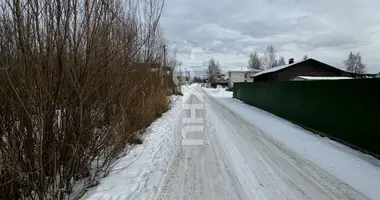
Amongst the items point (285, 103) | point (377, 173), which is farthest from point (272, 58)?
point (377, 173)

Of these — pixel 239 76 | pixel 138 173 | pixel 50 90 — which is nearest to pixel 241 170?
pixel 138 173

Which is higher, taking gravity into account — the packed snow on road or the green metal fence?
the green metal fence

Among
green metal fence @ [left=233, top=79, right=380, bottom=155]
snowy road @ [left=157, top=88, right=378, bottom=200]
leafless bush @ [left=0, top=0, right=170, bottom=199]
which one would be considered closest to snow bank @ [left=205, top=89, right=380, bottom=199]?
snowy road @ [left=157, top=88, right=378, bottom=200]

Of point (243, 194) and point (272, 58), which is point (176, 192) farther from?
point (272, 58)

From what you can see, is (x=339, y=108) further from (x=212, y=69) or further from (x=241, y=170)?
(x=212, y=69)

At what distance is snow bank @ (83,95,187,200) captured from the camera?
4714 mm

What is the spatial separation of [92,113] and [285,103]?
41.8 feet

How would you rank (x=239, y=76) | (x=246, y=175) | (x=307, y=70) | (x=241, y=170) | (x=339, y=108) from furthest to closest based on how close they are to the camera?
(x=239, y=76) → (x=307, y=70) → (x=339, y=108) → (x=241, y=170) → (x=246, y=175)

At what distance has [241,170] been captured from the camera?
20.2 ft

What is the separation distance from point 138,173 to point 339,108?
6829 millimetres

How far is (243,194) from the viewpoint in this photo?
4.83 m

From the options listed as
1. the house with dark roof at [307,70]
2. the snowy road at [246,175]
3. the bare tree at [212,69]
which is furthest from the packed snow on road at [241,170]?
the bare tree at [212,69]

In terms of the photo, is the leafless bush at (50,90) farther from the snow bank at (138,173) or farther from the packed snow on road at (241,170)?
the packed snow on road at (241,170)

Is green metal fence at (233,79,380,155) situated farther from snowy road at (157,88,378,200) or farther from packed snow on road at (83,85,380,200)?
snowy road at (157,88,378,200)
